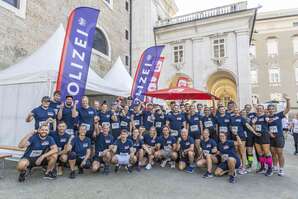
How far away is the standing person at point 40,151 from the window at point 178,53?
54.8ft

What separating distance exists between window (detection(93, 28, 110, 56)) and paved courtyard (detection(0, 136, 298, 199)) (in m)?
11.1

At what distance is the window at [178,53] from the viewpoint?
20312mm

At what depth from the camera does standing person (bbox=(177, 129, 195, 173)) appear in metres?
6.04

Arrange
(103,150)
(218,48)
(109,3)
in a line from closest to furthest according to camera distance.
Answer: (103,150) < (109,3) < (218,48)

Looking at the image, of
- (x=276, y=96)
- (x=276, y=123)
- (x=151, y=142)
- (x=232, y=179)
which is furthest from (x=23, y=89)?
(x=276, y=96)

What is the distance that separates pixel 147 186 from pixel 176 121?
2.69 meters

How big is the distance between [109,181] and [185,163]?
2.28 metres

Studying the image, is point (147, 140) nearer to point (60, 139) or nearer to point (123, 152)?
point (123, 152)

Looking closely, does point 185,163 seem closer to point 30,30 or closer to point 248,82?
point 30,30

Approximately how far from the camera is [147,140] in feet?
21.7

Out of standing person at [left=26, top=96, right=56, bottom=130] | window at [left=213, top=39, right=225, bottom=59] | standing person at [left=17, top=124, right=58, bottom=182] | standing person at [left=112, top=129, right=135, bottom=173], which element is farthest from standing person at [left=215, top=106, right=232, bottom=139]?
window at [left=213, top=39, right=225, bottom=59]

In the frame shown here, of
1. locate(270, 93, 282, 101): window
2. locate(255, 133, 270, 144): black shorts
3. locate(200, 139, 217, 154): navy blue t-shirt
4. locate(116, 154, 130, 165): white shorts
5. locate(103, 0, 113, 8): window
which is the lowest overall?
locate(116, 154, 130, 165): white shorts

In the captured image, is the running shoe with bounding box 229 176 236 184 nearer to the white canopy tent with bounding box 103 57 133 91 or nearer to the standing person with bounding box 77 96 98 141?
the standing person with bounding box 77 96 98 141

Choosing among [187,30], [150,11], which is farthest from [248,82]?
[150,11]
